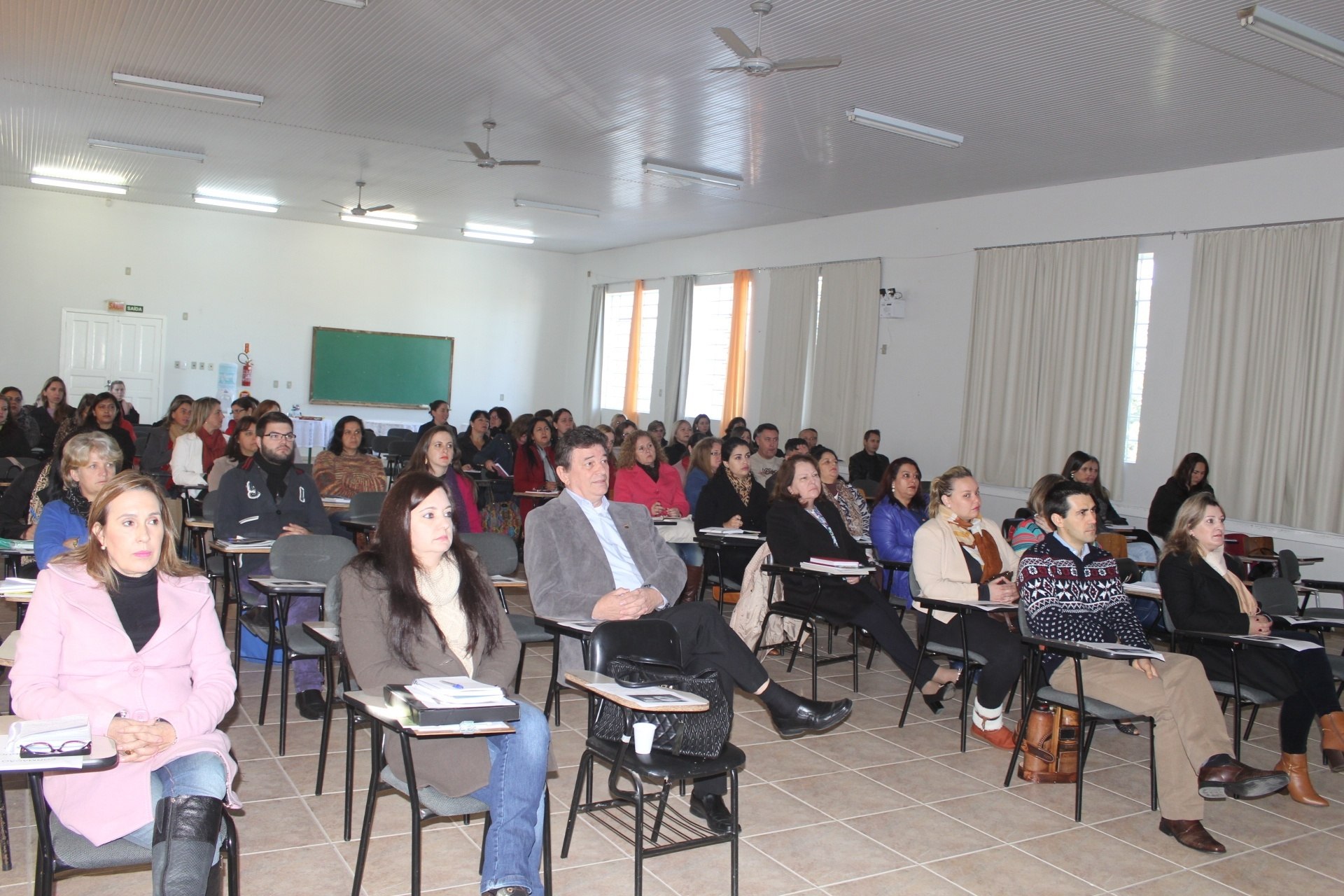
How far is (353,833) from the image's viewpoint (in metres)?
3.43

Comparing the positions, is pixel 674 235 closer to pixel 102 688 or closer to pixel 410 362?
pixel 410 362

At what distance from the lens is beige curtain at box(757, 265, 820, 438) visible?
12.7m

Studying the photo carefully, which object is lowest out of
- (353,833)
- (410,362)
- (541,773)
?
(353,833)

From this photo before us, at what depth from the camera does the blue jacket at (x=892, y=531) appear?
5.92 meters

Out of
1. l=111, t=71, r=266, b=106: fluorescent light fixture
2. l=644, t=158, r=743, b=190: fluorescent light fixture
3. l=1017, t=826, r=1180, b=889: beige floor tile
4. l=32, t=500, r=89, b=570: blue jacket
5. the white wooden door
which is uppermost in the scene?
l=644, t=158, r=743, b=190: fluorescent light fixture

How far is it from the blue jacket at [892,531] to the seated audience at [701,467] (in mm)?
1675

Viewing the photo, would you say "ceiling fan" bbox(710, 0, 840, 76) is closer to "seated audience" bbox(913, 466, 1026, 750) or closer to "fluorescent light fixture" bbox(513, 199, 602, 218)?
"seated audience" bbox(913, 466, 1026, 750)

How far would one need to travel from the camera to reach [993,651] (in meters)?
4.63

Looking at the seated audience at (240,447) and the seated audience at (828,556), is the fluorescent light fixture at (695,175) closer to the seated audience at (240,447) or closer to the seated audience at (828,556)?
the seated audience at (240,447)

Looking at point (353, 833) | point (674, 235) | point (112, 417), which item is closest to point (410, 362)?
point (674, 235)

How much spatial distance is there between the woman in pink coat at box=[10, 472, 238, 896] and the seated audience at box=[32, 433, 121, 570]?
1462 millimetres

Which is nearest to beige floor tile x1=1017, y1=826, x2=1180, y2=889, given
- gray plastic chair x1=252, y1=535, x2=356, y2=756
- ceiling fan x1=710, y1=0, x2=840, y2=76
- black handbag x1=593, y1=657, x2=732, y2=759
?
black handbag x1=593, y1=657, x2=732, y2=759

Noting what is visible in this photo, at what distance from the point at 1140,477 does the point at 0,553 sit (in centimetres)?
855

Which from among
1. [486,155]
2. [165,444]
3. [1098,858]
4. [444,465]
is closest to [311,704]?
[444,465]
